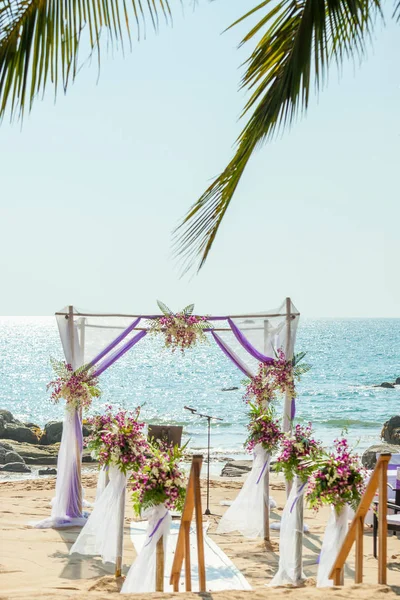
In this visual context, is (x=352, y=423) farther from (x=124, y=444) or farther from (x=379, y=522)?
(x=379, y=522)

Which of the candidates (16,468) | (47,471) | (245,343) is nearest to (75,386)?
(245,343)

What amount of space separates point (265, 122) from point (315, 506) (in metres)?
4.40

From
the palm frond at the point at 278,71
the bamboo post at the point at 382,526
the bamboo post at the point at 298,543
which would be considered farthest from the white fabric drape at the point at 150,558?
the palm frond at the point at 278,71

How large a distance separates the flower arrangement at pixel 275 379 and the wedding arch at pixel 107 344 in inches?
3.3

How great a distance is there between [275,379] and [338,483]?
3367 mm

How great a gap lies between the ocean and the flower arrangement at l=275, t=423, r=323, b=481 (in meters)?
10.8

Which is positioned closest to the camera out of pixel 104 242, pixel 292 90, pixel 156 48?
pixel 292 90

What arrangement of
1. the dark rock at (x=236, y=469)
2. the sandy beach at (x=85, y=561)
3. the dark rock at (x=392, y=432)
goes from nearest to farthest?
the sandy beach at (x=85, y=561) < the dark rock at (x=236, y=469) < the dark rock at (x=392, y=432)

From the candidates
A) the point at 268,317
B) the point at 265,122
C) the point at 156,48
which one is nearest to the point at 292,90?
the point at 265,122

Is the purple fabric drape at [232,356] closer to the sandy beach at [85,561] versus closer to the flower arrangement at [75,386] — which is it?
the flower arrangement at [75,386]

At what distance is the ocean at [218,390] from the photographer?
29.6m

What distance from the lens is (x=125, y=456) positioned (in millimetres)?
6609

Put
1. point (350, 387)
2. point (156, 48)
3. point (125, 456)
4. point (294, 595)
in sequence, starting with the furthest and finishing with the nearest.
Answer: point (350, 387), point (125, 456), point (294, 595), point (156, 48)

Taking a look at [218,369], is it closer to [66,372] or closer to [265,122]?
[66,372]
